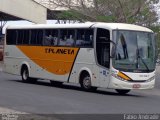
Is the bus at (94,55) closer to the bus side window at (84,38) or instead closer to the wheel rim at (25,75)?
the bus side window at (84,38)

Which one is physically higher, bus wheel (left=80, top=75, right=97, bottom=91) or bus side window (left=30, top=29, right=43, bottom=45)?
bus side window (left=30, top=29, right=43, bottom=45)

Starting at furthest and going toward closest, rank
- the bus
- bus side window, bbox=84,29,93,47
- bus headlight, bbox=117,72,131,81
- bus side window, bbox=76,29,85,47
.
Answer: bus side window, bbox=76,29,85,47, bus side window, bbox=84,29,93,47, the bus, bus headlight, bbox=117,72,131,81

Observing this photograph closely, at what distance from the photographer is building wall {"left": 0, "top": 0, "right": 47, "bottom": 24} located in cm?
5100

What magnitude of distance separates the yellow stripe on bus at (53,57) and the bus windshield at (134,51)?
2409mm

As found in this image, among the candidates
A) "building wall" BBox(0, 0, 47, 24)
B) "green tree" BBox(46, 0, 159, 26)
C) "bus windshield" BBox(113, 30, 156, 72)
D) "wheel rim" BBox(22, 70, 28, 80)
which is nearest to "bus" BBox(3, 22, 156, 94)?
"bus windshield" BBox(113, 30, 156, 72)

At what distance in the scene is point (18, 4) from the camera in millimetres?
52938

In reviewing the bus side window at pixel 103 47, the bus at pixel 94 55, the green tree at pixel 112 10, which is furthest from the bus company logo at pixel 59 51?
the green tree at pixel 112 10

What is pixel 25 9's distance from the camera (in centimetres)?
5375

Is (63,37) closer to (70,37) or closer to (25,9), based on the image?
(70,37)

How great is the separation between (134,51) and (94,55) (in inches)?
65.1

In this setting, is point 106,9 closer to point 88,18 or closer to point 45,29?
point 88,18

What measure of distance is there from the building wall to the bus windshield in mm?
27962

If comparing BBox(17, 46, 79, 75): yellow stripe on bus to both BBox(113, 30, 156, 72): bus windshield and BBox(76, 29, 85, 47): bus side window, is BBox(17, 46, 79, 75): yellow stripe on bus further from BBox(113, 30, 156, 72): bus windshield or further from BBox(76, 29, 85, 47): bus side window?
BBox(113, 30, 156, 72): bus windshield

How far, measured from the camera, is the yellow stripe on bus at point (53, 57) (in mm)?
25359
